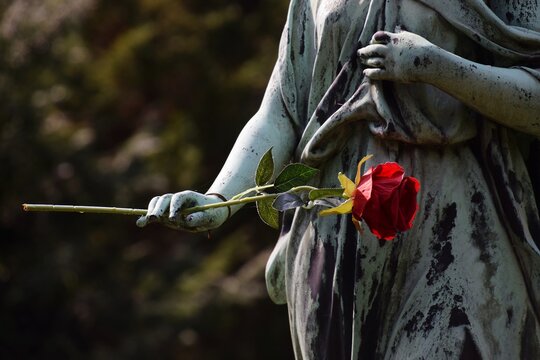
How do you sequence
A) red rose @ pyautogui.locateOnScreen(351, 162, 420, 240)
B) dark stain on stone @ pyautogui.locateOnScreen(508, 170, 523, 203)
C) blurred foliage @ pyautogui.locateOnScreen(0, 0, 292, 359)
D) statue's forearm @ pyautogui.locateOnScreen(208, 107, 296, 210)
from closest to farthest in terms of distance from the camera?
1. red rose @ pyautogui.locateOnScreen(351, 162, 420, 240)
2. dark stain on stone @ pyautogui.locateOnScreen(508, 170, 523, 203)
3. statue's forearm @ pyautogui.locateOnScreen(208, 107, 296, 210)
4. blurred foliage @ pyautogui.locateOnScreen(0, 0, 292, 359)

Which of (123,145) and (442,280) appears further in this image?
(123,145)

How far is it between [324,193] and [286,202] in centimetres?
13

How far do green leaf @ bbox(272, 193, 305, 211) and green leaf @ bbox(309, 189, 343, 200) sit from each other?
0.06 meters

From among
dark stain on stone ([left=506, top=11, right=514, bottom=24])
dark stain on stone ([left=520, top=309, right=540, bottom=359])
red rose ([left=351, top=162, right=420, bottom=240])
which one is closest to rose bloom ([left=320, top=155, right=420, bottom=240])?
red rose ([left=351, top=162, right=420, bottom=240])

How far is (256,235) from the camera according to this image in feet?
63.5

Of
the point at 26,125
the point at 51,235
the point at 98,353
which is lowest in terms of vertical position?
the point at 98,353

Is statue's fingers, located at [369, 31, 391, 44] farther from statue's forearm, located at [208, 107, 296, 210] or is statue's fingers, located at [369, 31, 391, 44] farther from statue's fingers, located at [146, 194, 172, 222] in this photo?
statue's fingers, located at [146, 194, 172, 222]

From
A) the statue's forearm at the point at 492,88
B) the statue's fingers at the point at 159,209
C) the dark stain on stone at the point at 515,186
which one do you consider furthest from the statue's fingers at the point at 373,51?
the statue's fingers at the point at 159,209

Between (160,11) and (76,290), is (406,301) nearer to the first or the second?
(76,290)

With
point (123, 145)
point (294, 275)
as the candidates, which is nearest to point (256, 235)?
point (123, 145)

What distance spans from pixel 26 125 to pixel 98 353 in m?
2.11

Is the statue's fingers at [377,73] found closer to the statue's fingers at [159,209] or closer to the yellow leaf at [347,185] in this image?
the yellow leaf at [347,185]

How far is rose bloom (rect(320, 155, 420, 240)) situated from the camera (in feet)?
15.0

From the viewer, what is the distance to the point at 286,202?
4.84m
